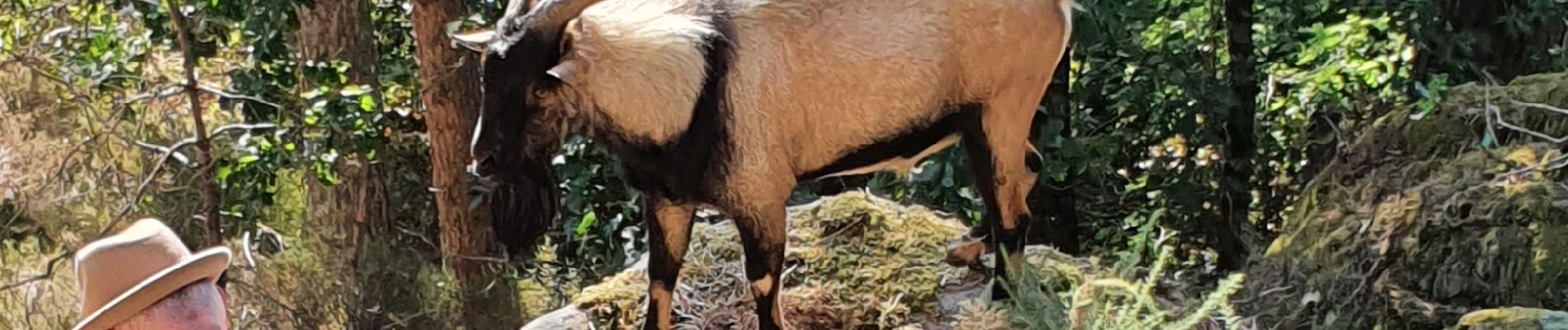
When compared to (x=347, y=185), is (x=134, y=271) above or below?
above

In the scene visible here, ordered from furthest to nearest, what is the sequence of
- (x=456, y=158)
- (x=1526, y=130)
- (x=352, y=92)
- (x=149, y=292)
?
(x=456, y=158) < (x=352, y=92) < (x=1526, y=130) < (x=149, y=292)

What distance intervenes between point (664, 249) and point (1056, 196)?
0.94 meters

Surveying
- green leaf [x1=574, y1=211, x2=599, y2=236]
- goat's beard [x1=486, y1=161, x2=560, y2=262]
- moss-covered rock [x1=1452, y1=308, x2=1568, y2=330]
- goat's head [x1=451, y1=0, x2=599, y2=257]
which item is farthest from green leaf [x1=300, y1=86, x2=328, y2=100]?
moss-covered rock [x1=1452, y1=308, x2=1568, y2=330]

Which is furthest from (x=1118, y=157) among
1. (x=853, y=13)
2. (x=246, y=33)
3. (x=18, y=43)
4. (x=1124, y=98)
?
(x=18, y=43)

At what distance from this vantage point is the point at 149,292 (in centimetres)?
102

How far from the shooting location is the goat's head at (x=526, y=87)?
134cm

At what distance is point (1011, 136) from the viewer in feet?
5.21

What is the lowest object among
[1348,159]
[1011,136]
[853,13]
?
[1348,159]

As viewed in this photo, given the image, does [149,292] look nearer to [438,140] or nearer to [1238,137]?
[438,140]

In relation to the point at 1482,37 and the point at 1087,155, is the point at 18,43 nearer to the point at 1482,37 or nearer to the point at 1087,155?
the point at 1087,155

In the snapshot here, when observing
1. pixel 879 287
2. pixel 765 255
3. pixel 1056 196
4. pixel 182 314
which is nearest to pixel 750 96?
pixel 765 255

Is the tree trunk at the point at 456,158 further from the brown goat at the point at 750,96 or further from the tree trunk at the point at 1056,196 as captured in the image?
the tree trunk at the point at 1056,196

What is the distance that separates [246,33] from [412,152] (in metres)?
0.37

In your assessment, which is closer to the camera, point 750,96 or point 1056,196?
point 750,96
